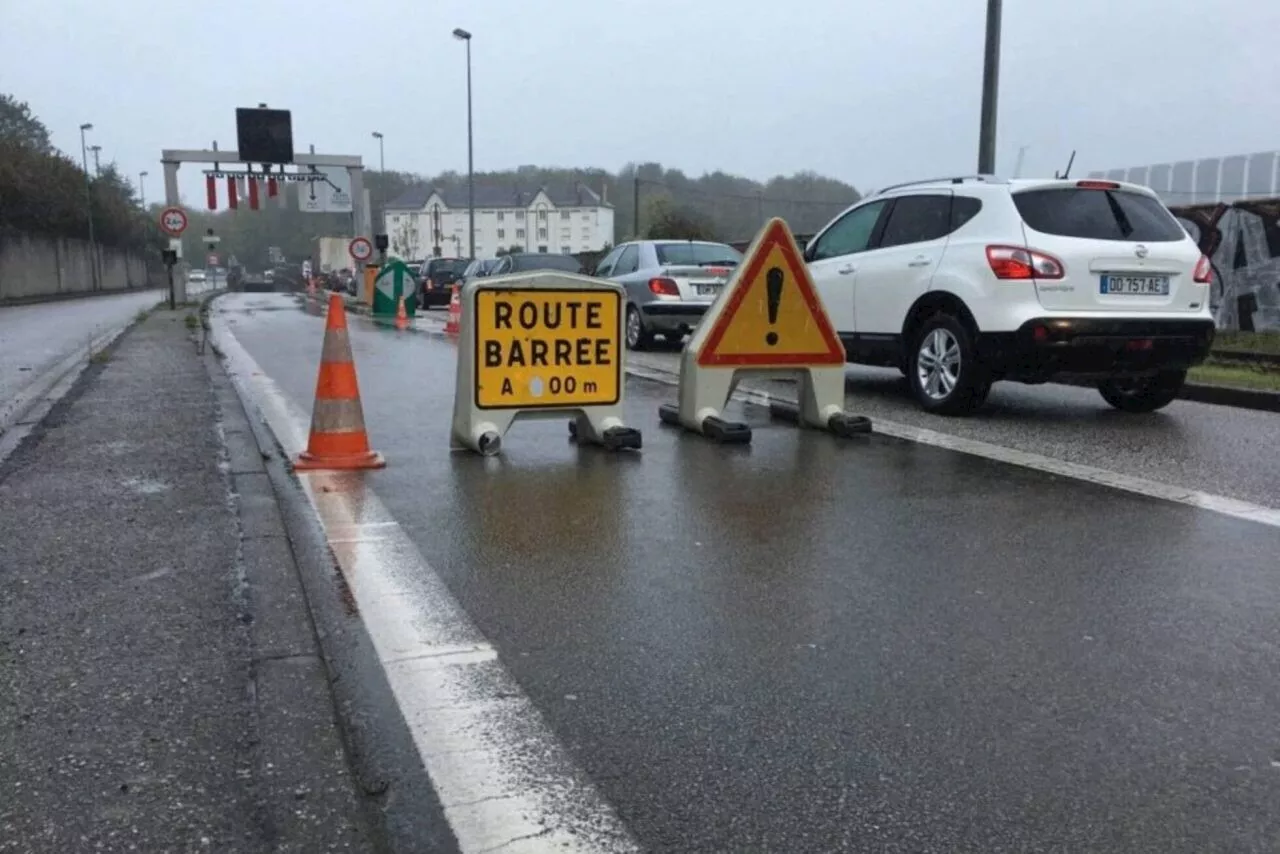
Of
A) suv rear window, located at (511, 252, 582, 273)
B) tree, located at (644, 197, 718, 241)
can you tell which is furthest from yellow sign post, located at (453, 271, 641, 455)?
tree, located at (644, 197, 718, 241)

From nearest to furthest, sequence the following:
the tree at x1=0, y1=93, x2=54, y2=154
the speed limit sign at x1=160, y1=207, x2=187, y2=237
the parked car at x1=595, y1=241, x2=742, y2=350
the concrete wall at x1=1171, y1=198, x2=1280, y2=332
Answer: the parked car at x1=595, y1=241, x2=742, y2=350 < the concrete wall at x1=1171, y1=198, x2=1280, y2=332 < the speed limit sign at x1=160, y1=207, x2=187, y2=237 < the tree at x1=0, y1=93, x2=54, y2=154

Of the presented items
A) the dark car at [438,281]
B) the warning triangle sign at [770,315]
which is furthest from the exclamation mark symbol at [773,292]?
the dark car at [438,281]

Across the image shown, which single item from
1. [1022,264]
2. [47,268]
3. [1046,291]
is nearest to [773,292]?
[1022,264]

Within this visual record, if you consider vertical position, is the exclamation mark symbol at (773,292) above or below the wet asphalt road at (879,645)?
above

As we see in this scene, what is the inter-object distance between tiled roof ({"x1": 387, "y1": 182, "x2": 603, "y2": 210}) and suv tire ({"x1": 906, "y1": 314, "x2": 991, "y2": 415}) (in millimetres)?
130102

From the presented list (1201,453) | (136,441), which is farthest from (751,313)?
(136,441)

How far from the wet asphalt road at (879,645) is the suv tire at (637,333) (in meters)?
8.53

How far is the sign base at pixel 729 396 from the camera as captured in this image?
754 cm

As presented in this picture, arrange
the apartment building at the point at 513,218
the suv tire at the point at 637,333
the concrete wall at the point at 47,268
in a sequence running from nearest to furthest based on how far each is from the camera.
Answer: the suv tire at the point at 637,333
the concrete wall at the point at 47,268
the apartment building at the point at 513,218

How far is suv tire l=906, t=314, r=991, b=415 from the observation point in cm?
821

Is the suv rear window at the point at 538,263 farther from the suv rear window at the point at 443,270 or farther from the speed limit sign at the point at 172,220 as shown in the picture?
the suv rear window at the point at 443,270

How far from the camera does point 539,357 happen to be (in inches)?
277

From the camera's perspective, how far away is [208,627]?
3.66 meters

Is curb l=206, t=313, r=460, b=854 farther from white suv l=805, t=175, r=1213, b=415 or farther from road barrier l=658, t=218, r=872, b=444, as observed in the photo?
white suv l=805, t=175, r=1213, b=415
